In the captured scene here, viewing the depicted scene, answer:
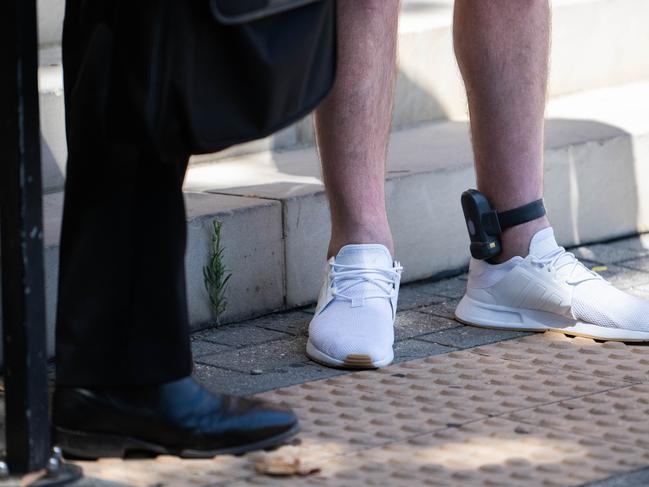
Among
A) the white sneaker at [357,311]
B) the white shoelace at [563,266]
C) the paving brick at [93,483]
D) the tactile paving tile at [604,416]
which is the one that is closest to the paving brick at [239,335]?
the white sneaker at [357,311]

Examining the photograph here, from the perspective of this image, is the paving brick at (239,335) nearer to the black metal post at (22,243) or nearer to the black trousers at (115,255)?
the black trousers at (115,255)

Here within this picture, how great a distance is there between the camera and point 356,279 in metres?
2.51

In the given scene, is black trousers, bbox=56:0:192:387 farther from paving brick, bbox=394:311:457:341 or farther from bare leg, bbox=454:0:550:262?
bare leg, bbox=454:0:550:262

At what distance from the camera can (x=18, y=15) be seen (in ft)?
5.43

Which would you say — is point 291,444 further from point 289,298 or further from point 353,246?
point 289,298

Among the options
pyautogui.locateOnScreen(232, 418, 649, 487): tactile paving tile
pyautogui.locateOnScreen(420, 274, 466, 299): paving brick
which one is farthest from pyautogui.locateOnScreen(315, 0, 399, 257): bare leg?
pyautogui.locateOnScreen(232, 418, 649, 487): tactile paving tile

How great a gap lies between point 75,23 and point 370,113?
2.60 feet

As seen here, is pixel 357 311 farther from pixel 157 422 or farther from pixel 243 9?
pixel 243 9

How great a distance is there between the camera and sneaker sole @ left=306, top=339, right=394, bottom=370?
2.39 metres

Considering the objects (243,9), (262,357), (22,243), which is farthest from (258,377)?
(243,9)

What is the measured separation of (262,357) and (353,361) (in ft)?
0.70

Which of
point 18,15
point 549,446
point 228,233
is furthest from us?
point 228,233

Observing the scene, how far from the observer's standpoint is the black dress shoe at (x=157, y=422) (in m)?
1.88

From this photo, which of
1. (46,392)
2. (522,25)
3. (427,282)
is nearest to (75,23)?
(46,392)
